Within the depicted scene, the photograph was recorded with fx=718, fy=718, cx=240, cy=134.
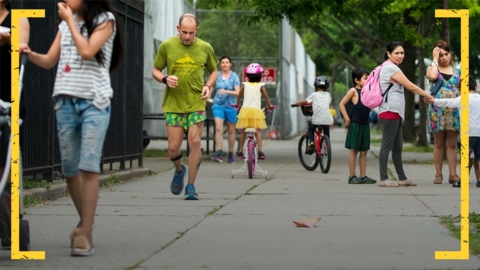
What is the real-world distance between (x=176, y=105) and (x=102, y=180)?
7.10ft

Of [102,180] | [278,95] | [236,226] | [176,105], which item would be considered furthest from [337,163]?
[278,95]

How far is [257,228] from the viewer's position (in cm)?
561

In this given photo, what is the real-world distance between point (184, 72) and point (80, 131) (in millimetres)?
2846

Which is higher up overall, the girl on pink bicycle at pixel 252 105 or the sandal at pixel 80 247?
the girl on pink bicycle at pixel 252 105

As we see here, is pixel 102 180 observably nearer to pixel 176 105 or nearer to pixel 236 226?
pixel 176 105

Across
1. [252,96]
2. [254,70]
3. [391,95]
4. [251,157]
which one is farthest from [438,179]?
[254,70]

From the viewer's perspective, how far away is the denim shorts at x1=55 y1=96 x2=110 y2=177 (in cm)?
445

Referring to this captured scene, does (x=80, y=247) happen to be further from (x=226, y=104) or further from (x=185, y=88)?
(x=226, y=104)

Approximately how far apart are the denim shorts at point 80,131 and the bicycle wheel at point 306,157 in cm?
747

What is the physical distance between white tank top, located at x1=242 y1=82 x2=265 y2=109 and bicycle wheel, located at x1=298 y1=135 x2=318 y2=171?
1167mm

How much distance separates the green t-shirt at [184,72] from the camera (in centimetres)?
729
